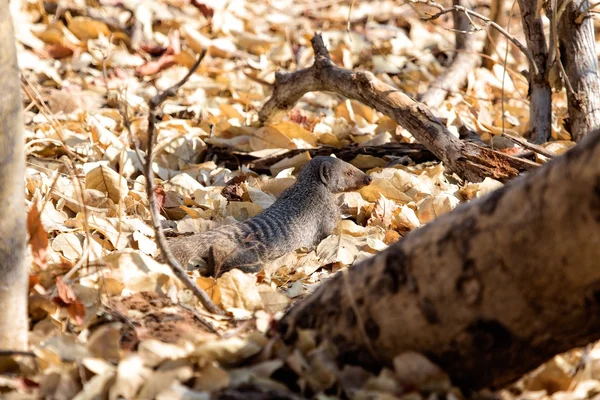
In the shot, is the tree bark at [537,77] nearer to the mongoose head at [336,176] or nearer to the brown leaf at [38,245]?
the mongoose head at [336,176]

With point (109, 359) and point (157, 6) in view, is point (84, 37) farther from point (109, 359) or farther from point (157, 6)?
point (109, 359)

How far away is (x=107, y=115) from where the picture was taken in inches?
229

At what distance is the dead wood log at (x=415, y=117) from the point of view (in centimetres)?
434

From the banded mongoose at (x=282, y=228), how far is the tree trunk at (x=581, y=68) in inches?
53.4

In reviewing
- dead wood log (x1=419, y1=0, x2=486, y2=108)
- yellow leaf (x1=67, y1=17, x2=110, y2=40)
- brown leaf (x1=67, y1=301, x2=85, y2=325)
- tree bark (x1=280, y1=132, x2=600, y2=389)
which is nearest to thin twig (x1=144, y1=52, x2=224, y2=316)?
brown leaf (x1=67, y1=301, x2=85, y2=325)

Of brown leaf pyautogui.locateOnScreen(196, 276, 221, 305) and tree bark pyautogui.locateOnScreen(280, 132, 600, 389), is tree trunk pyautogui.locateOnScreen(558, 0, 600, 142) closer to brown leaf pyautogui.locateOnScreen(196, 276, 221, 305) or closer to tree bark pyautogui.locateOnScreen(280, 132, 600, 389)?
brown leaf pyautogui.locateOnScreen(196, 276, 221, 305)

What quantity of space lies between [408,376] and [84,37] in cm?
586

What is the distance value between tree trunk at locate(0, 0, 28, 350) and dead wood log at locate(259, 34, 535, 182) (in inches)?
106

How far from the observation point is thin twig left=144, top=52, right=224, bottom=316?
2.12 metres

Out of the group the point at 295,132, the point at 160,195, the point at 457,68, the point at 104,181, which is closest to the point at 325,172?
the point at 295,132

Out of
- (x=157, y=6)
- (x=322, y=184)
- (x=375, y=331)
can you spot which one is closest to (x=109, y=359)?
(x=375, y=331)

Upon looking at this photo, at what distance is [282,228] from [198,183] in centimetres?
79

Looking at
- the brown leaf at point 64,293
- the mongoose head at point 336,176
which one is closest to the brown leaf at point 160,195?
the mongoose head at point 336,176

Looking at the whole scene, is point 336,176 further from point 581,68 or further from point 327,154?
point 581,68
